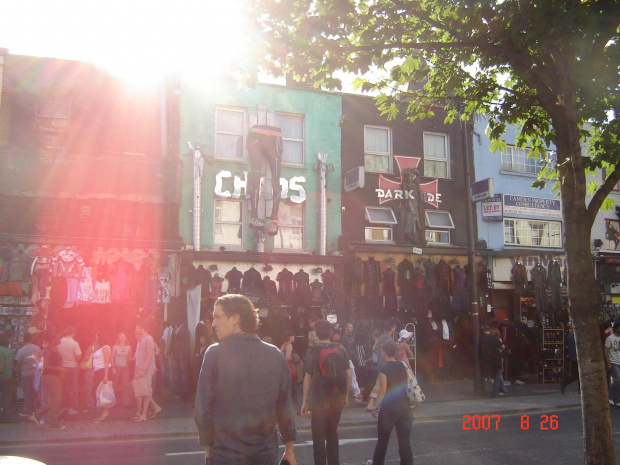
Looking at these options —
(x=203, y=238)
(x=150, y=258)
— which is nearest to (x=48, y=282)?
(x=150, y=258)

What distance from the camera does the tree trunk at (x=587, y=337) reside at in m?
5.93

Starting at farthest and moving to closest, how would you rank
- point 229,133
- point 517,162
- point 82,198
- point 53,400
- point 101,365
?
point 517,162, point 229,133, point 82,198, point 101,365, point 53,400

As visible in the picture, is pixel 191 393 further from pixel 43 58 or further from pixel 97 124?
pixel 43 58

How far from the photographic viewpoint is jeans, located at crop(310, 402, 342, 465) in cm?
693

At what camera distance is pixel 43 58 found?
58.1 feet

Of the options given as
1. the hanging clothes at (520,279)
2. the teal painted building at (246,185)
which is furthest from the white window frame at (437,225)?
the teal painted building at (246,185)

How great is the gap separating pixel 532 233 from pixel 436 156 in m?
4.87

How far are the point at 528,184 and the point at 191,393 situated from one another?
49.3 feet

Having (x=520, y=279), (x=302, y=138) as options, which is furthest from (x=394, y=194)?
(x=520, y=279)

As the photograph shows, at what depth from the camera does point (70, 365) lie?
43.4 ft

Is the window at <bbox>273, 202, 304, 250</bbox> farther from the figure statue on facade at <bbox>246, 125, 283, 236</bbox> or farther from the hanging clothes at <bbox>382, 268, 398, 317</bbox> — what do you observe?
the hanging clothes at <bbox>382, 268, 398, 317</bbox>

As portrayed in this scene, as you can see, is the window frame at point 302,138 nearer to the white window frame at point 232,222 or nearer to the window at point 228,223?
the white window frame at point 232,222

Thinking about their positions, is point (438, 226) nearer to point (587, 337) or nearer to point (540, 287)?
point (540, 287)

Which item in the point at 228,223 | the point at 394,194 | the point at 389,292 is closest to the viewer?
the point at 228,223
